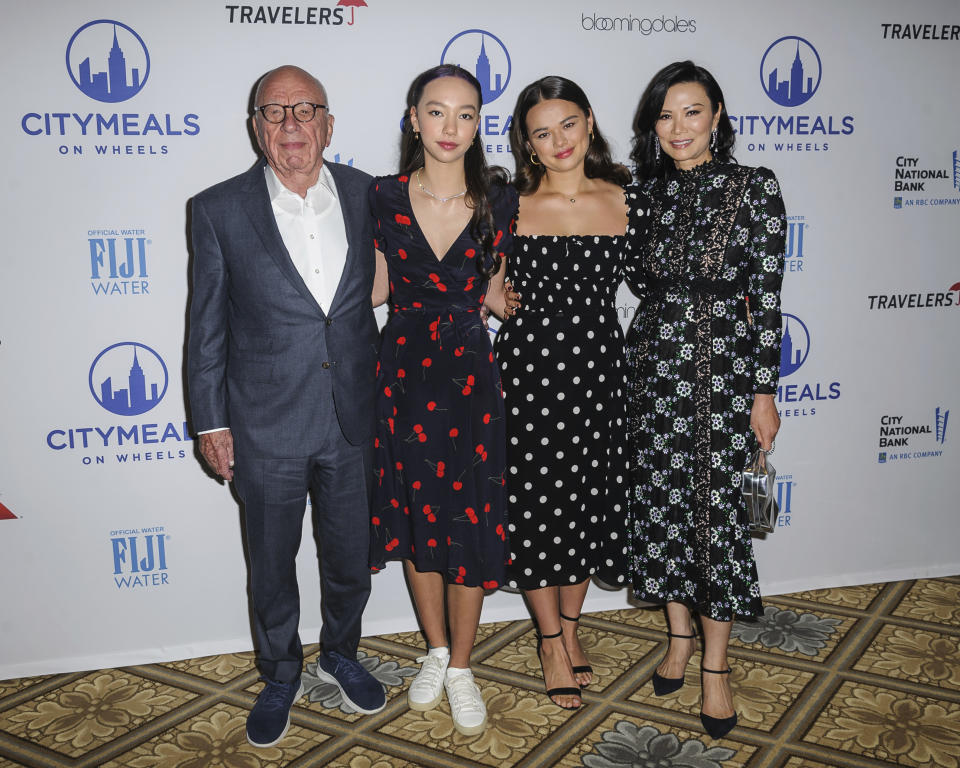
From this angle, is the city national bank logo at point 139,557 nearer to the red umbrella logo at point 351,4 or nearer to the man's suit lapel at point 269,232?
Answer: the man's suit lapel at point 269,232

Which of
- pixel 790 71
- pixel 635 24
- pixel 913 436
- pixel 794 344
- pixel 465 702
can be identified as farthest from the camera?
pixel 913 436

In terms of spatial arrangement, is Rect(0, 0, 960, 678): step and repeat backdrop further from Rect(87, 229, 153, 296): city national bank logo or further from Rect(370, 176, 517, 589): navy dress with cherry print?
Rect(370, 176, 517, 589): navy dress with cherry print

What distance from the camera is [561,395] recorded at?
267 centimetres

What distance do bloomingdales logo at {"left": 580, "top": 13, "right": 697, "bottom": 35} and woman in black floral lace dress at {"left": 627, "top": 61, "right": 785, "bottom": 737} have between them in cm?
67

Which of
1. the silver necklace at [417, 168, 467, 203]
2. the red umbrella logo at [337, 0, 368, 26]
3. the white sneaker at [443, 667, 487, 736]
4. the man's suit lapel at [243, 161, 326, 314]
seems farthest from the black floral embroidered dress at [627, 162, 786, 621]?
the red umbrella logo at [337, 0, 368, 26]

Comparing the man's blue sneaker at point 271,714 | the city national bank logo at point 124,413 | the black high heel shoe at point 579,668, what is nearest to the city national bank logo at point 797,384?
the black high heel shoe at point 579,668

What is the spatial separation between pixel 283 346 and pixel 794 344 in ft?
7.13

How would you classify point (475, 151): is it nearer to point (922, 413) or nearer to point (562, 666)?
point (562, 666)

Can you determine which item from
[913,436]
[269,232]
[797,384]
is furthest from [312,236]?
[913,436]

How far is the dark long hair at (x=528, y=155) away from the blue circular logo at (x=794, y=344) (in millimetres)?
1158

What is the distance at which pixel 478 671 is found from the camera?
120 inches

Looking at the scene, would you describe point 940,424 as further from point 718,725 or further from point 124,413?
point 124,413

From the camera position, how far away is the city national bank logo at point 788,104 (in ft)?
11.0

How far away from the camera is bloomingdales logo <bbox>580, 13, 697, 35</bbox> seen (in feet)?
10.4
